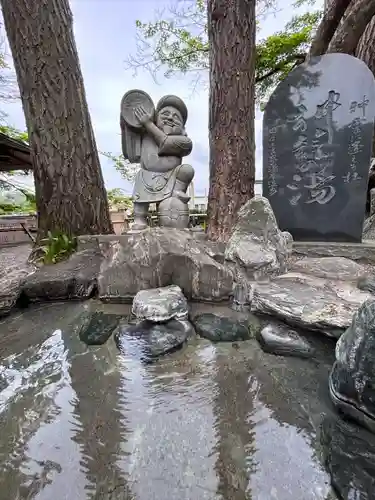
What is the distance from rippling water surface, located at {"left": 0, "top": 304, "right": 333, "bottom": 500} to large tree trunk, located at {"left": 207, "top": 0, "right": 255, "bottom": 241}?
194 cm

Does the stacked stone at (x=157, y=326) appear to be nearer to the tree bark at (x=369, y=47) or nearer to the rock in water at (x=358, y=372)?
the rock in water at (x=358, y=372)

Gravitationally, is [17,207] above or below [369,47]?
below

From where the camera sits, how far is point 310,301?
1.55m

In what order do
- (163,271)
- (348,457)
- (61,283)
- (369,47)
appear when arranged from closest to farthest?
(348,457) → (163,271) → (61,283) → (369,47)

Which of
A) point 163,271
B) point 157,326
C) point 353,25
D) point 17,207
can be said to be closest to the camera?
point 157,326

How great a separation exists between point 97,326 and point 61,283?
601 mm

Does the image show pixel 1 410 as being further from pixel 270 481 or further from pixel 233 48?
pixel 233 48

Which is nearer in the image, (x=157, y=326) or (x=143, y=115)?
(x=157, y=326)

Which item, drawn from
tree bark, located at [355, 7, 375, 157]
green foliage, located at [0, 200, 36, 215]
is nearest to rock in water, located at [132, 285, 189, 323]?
tree bark, located at [355, 7, 375, 157]

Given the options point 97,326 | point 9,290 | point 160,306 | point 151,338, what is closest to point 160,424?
point 151,338

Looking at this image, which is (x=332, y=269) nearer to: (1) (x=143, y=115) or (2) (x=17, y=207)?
(1) (x=143, y=115)

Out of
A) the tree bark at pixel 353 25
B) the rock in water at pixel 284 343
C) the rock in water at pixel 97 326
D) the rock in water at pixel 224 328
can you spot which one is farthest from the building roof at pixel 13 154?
the rock in water at pixel 284 343

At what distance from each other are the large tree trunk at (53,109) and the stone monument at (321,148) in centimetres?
199

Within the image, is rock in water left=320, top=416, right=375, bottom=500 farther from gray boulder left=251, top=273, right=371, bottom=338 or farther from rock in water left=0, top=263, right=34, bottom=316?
rock in water left=0, top=263, right=34, bottom=316
